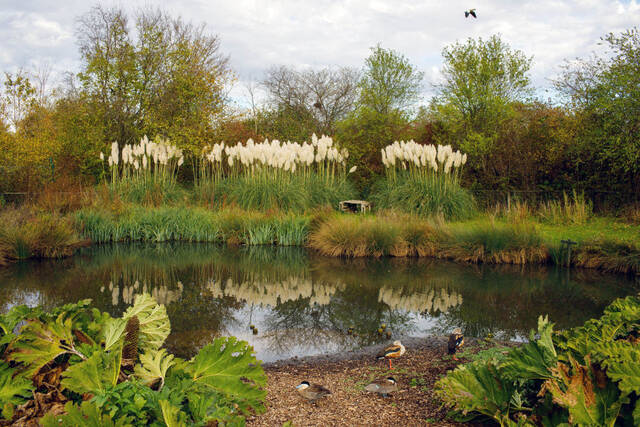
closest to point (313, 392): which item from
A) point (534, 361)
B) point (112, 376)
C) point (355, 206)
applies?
point (534, 361)

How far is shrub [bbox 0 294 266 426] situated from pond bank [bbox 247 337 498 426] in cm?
136

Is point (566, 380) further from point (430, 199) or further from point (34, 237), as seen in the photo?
point (430, 199)

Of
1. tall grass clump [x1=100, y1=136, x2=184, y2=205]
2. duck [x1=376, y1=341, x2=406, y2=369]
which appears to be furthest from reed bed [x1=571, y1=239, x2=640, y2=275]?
tall grass clump [x1=100, y1=136, x2=184, y2=205]

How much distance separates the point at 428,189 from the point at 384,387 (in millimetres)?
12067

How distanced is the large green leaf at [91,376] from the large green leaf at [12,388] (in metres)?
0.16

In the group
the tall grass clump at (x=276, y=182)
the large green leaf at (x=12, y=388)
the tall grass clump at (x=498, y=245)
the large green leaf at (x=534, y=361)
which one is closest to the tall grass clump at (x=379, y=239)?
the tall grass clump at (x=498, y=245)

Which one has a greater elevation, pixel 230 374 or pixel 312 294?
pixel 230 374

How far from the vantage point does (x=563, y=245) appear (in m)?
10.1

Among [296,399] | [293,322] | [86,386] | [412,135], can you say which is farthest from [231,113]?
[86,386]

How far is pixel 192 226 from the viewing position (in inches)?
540

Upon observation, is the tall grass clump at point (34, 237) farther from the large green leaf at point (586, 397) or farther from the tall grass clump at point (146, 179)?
the large green leaf at point (586, 397)

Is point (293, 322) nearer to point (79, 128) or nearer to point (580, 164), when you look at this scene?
point (580, 164)

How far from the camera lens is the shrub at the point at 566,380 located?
6.22 ft

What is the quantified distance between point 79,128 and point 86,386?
20.7m
